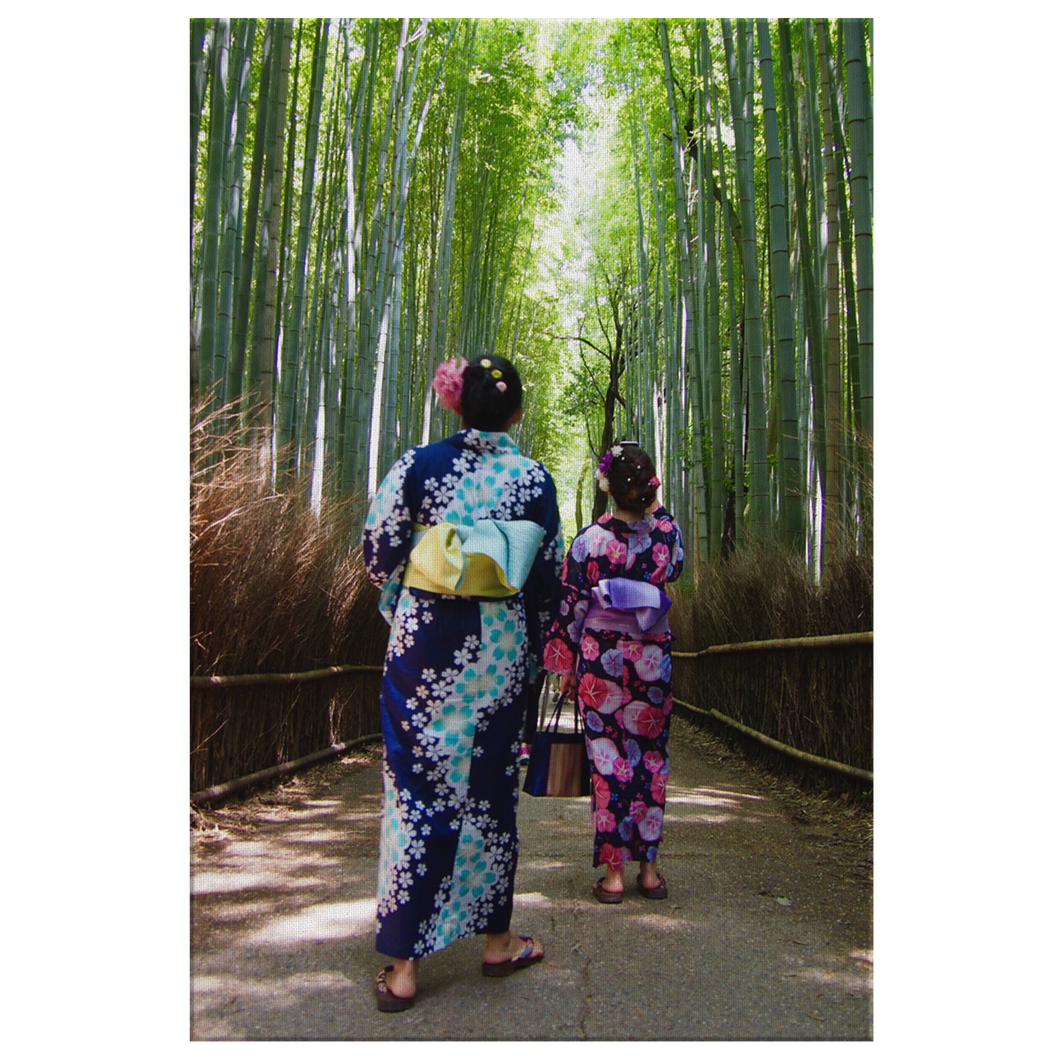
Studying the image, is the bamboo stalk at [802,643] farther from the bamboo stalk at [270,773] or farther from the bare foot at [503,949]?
A: the bamboo stalk at [270,773]

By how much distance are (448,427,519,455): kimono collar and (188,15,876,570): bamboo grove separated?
3.39ft

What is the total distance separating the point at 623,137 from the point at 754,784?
7809mm

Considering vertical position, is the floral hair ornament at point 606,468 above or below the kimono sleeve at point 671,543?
above

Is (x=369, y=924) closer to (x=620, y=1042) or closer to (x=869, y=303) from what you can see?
(x=620, y=1042)

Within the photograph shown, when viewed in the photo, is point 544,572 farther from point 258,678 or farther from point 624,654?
point 258,678

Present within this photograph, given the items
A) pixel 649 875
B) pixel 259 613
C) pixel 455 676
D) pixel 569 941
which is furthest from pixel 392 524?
pixel 259 613

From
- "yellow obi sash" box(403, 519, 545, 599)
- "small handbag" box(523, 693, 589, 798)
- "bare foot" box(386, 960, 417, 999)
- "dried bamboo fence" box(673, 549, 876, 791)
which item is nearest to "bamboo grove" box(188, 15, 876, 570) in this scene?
"dried bamboo fence" box(673, 549, 876, 791)

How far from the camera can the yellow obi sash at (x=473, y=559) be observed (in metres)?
1.67

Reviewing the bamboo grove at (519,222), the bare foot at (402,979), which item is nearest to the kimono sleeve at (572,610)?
the bare foot at (402,979)

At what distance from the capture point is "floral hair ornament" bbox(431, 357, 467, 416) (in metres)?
1.84

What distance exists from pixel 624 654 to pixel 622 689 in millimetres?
97

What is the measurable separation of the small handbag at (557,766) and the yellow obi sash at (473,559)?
0.63 m

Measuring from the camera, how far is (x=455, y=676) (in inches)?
67.7

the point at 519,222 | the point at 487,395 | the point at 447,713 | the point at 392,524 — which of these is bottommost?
Result: the point at 447,713
